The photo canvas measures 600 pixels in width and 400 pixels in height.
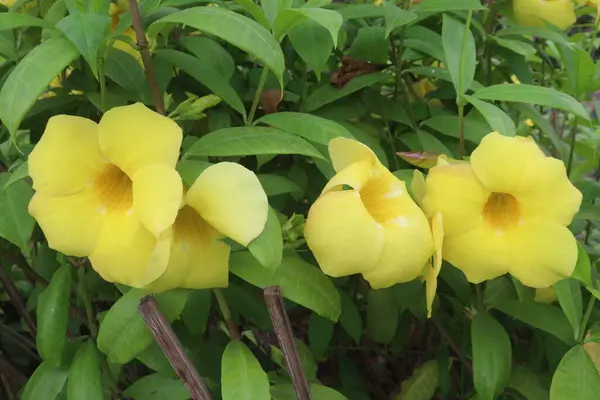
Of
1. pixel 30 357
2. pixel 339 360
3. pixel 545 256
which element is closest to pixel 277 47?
pixel 545 256

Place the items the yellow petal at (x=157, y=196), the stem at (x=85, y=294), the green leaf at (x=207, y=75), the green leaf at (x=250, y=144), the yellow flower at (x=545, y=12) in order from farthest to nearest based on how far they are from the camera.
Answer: the yellow flower at (x=545, y=12)
the stem at (x=85, y=294)
the green leaf at (x=207, y=75)
the green leaf at (x=250, y=144)
the yellow petal at (x=157, y=196)

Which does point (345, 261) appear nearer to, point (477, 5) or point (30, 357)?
point (477, 5)

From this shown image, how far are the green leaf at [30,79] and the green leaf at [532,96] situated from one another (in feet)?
1.32

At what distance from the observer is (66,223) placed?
539 mm

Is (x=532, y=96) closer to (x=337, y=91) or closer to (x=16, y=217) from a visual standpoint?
(x=337, y=91)

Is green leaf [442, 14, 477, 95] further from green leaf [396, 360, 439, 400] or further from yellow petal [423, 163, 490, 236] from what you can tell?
green leaf [396, 360, 439, 400]

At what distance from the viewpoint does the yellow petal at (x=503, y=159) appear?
0.57 m

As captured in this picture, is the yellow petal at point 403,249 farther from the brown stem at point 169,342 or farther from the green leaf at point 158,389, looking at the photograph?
the green leaf at point 158,389

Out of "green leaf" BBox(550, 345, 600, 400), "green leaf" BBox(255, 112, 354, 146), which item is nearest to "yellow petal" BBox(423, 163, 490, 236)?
"green leaf" BBox(255, 112, 354, 146)

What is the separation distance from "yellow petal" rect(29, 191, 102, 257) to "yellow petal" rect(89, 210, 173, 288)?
1 centimetres

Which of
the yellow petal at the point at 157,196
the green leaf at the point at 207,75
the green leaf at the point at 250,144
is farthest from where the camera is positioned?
the green leaf at the point at 207,75

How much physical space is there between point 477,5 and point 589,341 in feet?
1.30

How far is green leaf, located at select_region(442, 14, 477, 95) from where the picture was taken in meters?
0.67

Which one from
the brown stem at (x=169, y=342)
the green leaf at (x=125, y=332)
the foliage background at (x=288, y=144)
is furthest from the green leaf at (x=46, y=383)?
the brown stem at (x=169, y=342)
